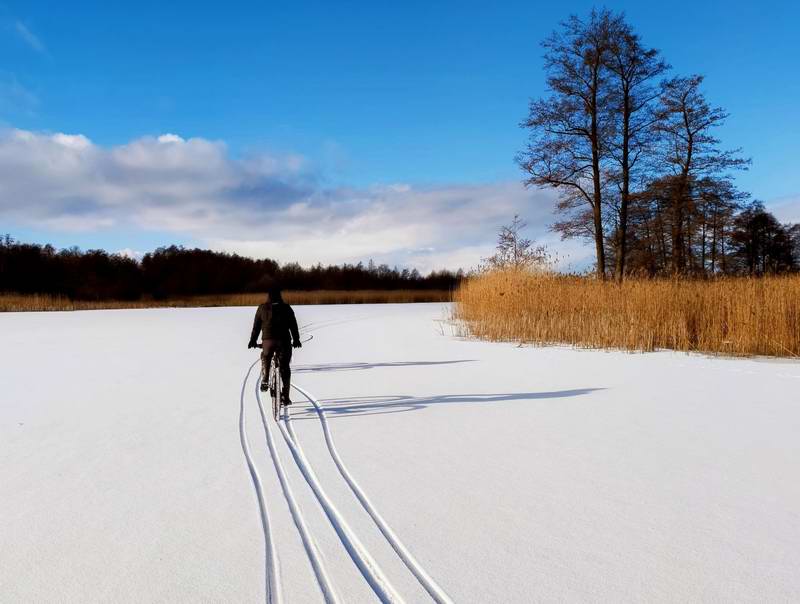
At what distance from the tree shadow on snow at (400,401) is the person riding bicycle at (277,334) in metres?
0.45

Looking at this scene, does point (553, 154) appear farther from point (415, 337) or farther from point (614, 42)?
point (415, 337)

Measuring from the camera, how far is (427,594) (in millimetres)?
2273

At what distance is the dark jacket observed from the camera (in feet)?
19.2

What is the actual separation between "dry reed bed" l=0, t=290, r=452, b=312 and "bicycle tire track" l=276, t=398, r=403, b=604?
2698cm

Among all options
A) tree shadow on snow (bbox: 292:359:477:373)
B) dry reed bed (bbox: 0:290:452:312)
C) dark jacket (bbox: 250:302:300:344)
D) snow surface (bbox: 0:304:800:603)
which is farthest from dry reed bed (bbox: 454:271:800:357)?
dry reed bed (bbox: 0:290:452:312)

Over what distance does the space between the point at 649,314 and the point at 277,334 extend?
864 centimetres

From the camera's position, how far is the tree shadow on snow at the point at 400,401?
5.86 meters

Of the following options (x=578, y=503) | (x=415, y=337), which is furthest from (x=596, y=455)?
(x=415, y=337)

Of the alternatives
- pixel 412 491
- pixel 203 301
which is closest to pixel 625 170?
pixel 412 491

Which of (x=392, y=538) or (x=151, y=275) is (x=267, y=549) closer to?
(x=392, y=538)

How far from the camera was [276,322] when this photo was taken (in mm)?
5895

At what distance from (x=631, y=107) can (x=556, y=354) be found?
12.7 metres

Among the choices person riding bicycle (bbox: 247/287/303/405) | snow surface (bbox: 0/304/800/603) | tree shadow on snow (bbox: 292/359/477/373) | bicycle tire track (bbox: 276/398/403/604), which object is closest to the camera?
bicycle tire track (bbox: 276/398/403/604)

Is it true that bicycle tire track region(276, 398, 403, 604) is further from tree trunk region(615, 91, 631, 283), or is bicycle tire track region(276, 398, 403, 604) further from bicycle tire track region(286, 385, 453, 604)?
tree trunk region(615, 91, 631, 283)
